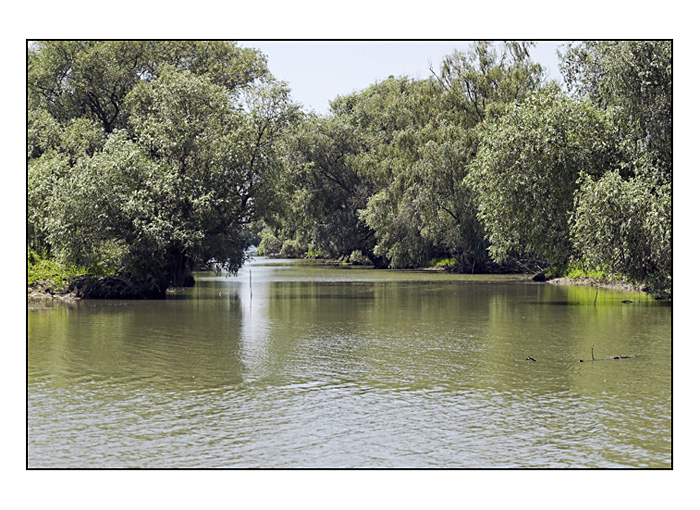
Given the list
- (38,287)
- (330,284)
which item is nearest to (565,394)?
(38,287)

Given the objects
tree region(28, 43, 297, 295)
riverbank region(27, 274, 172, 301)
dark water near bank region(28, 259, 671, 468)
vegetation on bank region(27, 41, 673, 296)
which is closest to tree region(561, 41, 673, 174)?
vegetation on bank region(27, 41, 673, 296)

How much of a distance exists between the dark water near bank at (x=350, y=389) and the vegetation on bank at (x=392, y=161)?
13.8ft

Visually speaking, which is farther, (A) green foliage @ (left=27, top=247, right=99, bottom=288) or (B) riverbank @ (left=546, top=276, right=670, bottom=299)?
(B) riverbank @ (left=546, top=276, right=670, bottom=299)

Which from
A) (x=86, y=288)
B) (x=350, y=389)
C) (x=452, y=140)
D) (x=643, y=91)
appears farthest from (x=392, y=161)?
(x=350, y=389)

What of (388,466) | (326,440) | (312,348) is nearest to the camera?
(388,466)

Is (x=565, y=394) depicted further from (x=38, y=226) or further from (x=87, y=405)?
(x=38, y=226)

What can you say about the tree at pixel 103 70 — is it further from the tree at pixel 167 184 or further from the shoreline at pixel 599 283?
the shoreline at pixel 599 283

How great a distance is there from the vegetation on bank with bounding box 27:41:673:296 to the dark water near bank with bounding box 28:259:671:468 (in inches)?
165

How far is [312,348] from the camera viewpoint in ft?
68.3

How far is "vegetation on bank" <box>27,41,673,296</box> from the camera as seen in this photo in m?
27.2

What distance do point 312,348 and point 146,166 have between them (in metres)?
19.0

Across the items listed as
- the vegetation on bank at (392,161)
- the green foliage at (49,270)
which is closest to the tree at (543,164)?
the vegetation on bank at (392,161)

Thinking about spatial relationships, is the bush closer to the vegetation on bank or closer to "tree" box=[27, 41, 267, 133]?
the vegetation on bank

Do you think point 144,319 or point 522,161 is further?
point 522,161
